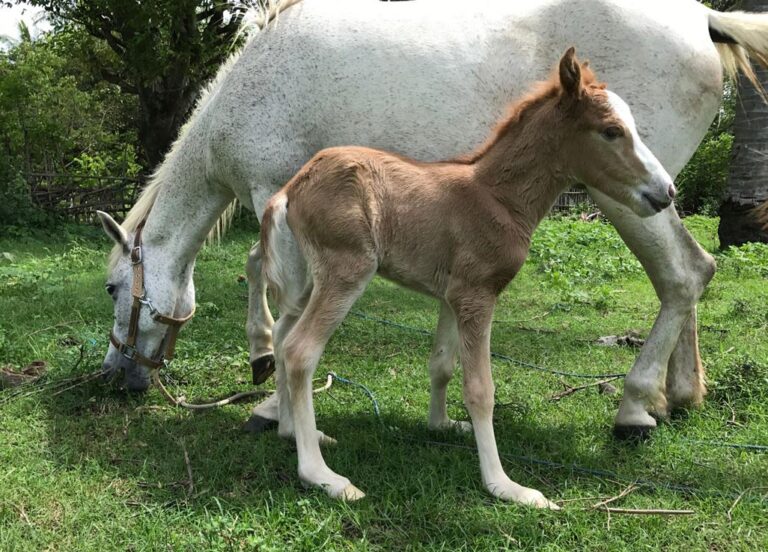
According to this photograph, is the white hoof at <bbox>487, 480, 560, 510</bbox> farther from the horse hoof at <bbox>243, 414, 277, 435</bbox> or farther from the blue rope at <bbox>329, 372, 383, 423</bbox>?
the horse hoof at <bbox>243, 414, 277, 435</bbox>

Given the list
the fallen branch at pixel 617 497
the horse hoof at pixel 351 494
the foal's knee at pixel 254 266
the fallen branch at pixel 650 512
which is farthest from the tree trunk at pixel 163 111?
the fallen branch at pixel 650 512

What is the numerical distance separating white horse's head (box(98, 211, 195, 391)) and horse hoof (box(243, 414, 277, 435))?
2.65 feet

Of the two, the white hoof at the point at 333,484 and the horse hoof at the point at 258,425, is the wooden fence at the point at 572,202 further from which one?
the white hoof at the point at 333,484

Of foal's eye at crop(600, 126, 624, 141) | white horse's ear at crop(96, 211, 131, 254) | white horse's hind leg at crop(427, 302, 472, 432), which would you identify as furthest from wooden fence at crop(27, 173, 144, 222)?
foal's eye at crop(600, 126, 624, 141)

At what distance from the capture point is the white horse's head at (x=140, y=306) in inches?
162

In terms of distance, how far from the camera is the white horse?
3.65 m

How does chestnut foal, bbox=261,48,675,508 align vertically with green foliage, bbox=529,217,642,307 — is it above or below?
above

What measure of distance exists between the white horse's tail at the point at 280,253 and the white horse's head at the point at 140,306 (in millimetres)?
1087

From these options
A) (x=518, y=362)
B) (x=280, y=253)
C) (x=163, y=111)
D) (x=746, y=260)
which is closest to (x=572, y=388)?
(x=518, y=362)

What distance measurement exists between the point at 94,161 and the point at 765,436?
18947mm

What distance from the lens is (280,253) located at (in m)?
3.16

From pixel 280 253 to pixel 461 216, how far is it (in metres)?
0.85

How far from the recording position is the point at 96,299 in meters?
6.70

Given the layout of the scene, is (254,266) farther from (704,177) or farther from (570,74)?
(704,177)
